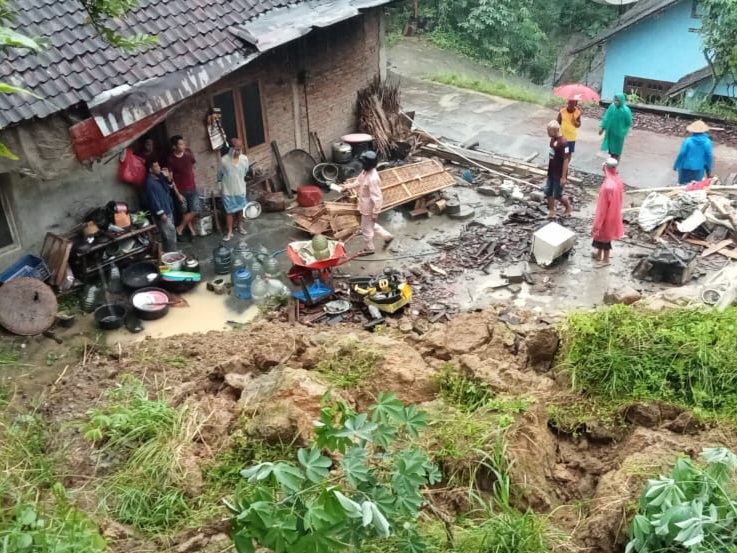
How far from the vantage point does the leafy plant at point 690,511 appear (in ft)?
10.9

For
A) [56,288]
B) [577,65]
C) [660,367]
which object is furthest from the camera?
[577,65]

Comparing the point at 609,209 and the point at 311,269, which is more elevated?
the point at 609,209

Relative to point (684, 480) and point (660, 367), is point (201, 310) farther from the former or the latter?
point (684, 480)

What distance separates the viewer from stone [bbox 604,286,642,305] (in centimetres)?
926

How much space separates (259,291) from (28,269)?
322 centimetres

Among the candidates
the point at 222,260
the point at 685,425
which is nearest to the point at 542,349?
the point at 685,425

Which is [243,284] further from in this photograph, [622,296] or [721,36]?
[721,36]

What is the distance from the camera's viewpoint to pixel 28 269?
955 centimetres

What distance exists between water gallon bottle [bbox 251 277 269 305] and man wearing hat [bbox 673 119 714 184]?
8.31 meters

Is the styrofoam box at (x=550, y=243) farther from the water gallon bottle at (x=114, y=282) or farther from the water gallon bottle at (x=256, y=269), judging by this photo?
the water gallon bottle at (x=114, y=282)

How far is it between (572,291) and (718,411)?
17.7 feet

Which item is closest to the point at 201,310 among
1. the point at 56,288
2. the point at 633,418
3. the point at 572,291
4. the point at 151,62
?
the point at 56,288

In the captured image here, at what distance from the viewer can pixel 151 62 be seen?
1012cm

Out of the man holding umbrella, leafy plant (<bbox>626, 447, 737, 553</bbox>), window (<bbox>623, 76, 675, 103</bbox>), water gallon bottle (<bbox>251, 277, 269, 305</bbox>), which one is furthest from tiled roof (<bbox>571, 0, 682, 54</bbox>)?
leafy plant (<bbox>626, 447, 737, 553</bbox>)
